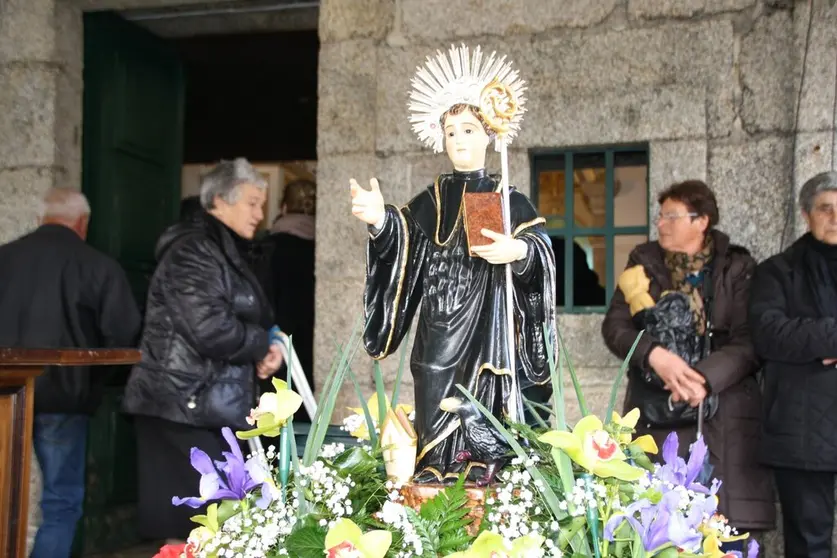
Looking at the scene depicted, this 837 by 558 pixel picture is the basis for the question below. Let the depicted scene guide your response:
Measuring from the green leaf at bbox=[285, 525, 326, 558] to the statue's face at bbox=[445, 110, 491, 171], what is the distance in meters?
1.05

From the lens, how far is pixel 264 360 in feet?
13.2

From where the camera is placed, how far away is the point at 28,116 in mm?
5133

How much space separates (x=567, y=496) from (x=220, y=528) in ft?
2.52

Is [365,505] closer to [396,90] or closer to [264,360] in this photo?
[264,360]

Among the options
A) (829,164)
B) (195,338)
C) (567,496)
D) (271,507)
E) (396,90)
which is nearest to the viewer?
(567,496)

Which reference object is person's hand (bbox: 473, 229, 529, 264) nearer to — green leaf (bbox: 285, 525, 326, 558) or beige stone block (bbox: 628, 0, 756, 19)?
green leaf (bbox: 285, 525, 326, 558)

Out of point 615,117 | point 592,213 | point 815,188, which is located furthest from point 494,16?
point 815,188

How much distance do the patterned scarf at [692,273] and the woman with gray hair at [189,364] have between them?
5.30 ft

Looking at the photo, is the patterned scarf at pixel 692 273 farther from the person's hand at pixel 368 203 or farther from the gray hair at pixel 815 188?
the person's hand at pixel 368 203

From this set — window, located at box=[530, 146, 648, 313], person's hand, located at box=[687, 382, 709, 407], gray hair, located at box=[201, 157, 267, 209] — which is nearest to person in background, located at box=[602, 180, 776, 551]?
person's hand, located at box=[687, 382, 709, 407]

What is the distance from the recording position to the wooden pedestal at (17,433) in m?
2.68

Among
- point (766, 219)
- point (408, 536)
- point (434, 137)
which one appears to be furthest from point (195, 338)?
point (766, 219)

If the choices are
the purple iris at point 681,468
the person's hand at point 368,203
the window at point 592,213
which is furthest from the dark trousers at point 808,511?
the person's hand at point 368,203

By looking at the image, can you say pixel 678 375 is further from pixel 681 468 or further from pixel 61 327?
pixel 61 327
